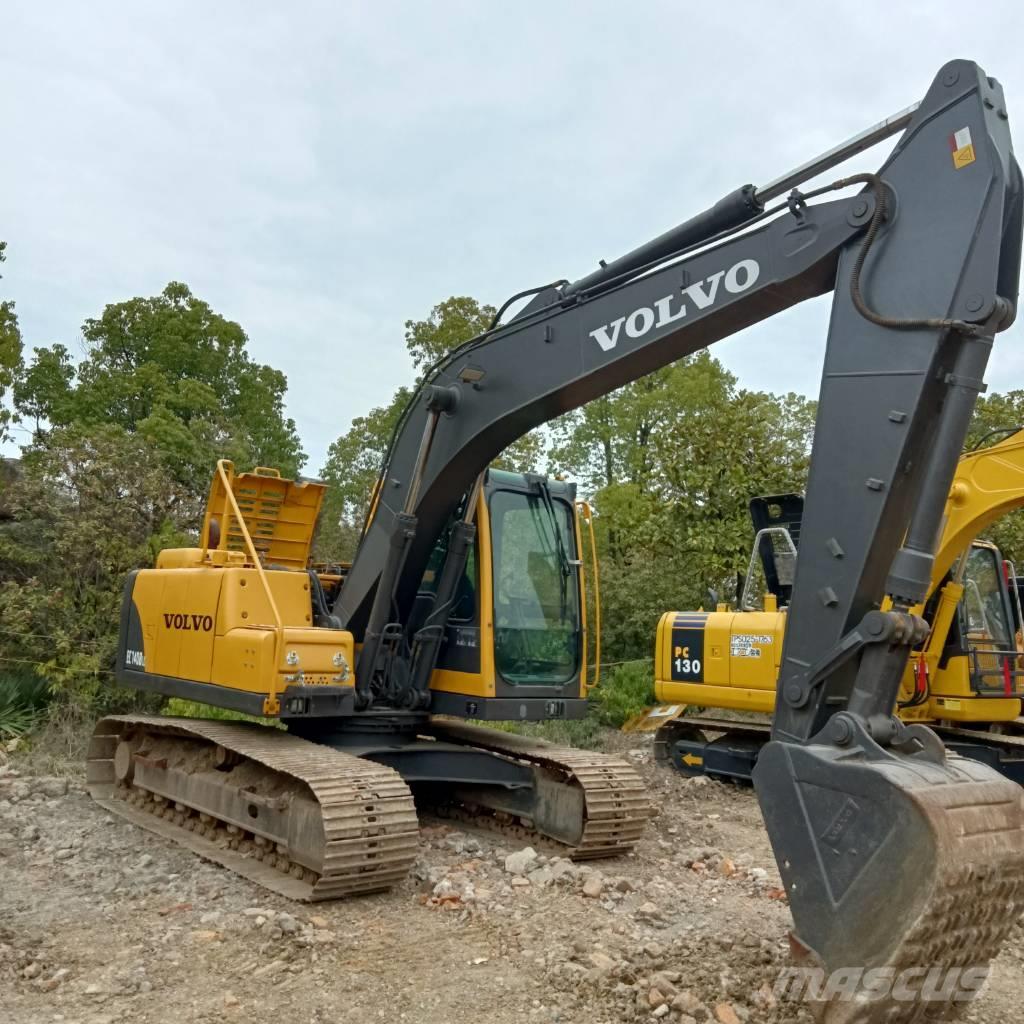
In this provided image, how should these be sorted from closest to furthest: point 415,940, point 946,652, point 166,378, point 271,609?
1. point 415,940
2. point 271,609
3. point 946,652
4. point 166,378

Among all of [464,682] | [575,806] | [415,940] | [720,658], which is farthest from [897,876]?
[720,658]

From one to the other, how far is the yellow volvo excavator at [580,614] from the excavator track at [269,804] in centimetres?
2

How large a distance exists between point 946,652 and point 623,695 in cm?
559

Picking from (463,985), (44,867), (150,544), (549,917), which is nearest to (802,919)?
(463,985)

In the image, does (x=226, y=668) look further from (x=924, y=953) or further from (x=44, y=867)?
(x=924, y=953)

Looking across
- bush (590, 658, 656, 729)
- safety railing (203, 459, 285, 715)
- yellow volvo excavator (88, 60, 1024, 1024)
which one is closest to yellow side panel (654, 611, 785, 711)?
yellow volvo excavator (88, 60, 1024, 1024)

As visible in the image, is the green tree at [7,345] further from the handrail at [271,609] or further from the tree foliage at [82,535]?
the handrail at [271,609]

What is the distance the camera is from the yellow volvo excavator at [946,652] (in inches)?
333

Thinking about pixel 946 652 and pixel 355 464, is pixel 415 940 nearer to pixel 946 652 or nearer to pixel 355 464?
pixel 946 652

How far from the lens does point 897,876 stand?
317 cm

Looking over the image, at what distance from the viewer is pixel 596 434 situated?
27844 mm

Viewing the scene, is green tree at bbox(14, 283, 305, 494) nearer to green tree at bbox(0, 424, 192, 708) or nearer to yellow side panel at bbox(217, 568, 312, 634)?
green tree at bbox(0, 424, 192, 708)

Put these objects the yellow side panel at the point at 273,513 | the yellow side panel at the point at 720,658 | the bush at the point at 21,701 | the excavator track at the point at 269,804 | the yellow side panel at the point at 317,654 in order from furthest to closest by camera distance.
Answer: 1. the bush at the point at 21,701
2. the yellow side panel at the point at 720,658
3. the yellow side panel at the point at 273,513
4. the yellow side panel at the point at 317,654
5. the excavator track at the point at 269,804

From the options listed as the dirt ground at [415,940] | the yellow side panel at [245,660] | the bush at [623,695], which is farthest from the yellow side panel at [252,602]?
the bush at [623,695]
